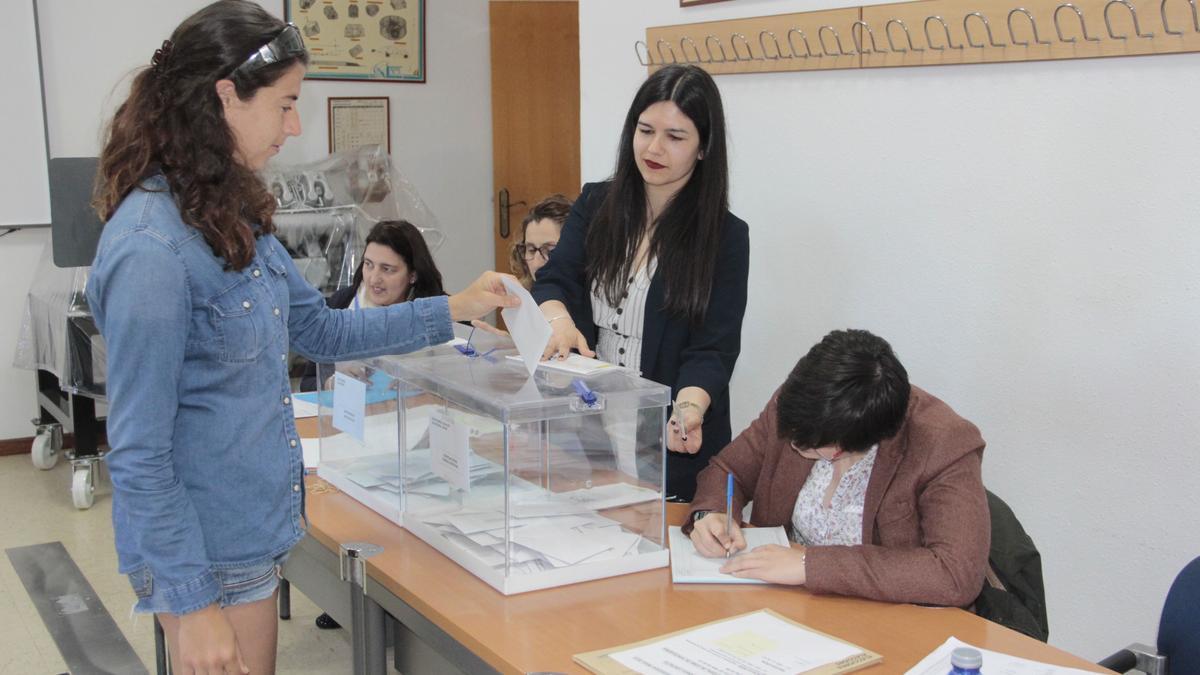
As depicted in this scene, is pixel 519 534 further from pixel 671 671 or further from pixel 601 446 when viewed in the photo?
pixel 671 671

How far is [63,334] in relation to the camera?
4297mm

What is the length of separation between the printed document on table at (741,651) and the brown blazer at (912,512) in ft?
0.55

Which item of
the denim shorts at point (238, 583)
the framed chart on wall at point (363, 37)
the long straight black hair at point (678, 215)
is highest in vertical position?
the framed chart on wall at point (363, 37)

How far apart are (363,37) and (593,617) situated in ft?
15.3

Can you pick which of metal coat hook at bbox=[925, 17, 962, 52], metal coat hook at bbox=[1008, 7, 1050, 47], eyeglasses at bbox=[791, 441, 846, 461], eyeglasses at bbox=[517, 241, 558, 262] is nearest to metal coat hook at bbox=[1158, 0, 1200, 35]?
metal coat hook at bbox=[1008, 7, 1050, 47]

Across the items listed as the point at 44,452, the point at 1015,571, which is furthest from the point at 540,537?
the point at 44,452

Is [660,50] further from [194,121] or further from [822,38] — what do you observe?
[194,121]

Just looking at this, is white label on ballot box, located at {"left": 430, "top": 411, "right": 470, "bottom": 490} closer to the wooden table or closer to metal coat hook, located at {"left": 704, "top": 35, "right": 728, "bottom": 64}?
the wooden table

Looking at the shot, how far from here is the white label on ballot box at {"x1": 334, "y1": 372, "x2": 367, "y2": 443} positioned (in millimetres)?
2115

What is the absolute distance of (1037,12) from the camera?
2.32 meters

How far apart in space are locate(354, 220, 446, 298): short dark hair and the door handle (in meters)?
2.62

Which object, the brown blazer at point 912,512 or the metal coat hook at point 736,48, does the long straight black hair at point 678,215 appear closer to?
the brown blazer at point 912,512

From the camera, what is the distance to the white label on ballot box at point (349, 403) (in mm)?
2115

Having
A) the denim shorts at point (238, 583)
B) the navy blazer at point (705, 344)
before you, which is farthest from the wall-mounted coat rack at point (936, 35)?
the denim shorts at point (238, 583)
